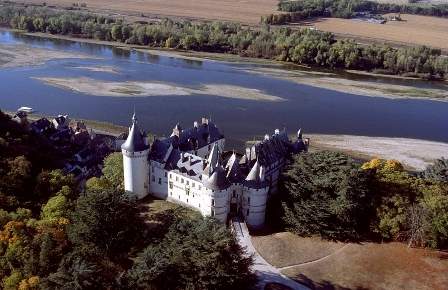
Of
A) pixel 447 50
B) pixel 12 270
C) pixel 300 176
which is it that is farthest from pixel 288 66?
pixel 12 270

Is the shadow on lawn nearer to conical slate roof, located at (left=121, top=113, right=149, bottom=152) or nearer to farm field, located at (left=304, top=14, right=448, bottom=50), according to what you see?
conical slate roof, located at (left=121, top=113, right=149, bottom=152)

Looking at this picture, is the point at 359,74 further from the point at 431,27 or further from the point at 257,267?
the point at 257,267

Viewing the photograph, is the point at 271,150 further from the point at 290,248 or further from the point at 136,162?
the point at 136,162

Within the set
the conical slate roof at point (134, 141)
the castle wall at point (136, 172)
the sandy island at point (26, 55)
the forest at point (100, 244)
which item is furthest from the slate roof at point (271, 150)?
the sandy island at point (26, 55)

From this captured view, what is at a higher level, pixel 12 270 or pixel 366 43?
pixel 366 43

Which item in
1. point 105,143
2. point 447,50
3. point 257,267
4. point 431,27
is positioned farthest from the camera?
point 431,27

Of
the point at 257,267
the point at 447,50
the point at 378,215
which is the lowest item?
the point at 257,267

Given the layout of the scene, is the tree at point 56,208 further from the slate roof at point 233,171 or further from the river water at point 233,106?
the river water at point 233,106

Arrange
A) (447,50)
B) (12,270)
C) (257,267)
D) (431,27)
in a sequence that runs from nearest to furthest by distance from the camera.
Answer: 1. (12,270)
2. (257,267)
3. (447,50)
4. (431,27)
